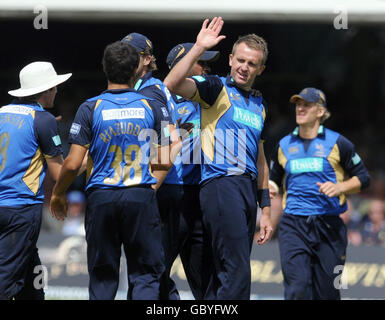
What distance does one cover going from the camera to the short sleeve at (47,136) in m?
6.52

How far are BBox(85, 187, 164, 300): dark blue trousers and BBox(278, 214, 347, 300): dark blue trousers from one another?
8.91ft

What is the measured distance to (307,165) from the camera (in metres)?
8.62

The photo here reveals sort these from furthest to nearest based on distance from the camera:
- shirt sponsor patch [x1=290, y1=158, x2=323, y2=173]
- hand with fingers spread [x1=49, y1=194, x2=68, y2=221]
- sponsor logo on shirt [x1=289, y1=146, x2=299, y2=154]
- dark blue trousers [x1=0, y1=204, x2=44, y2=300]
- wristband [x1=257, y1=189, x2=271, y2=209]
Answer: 1. sponsor logo on shirt [x1=289, y1=146, x2=299, y2=154]
2. shirt sponsor patch [x1=290, y1=158, x2=323, y2=173]
3. wristband [x1=257, y1=189, x2=271, y2=209]
4. dark blue trousers [x1=0, y1=204, x2=44, y2=300]
5. hand with fingers spread [x1=49, y1=194, x2=68, y2=221]

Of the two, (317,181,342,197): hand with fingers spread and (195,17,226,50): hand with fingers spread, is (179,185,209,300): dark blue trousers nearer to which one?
(195,17,226,50): hand with fingers spread

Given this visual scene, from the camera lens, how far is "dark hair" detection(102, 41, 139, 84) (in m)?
5.86

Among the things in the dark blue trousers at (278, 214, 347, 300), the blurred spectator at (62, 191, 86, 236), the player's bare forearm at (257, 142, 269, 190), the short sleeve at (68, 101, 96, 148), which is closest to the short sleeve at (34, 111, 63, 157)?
the short sleeve at (68, 101, 96, 148)

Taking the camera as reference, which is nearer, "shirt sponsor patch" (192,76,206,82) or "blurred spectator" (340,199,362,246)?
"shirt sponsor patch" (192,76,206,82)

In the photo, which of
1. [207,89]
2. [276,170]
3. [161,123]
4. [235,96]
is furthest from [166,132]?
[276,170]

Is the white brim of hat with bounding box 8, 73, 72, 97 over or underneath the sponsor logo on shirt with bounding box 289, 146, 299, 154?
over

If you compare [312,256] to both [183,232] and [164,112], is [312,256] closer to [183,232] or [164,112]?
[183,232]

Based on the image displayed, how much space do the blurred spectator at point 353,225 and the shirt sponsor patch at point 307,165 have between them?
4000 mm

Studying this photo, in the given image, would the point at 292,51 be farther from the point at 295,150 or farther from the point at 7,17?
the point at 295,150

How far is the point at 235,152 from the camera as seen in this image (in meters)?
6.32

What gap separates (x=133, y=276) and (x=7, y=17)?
9.47 m
